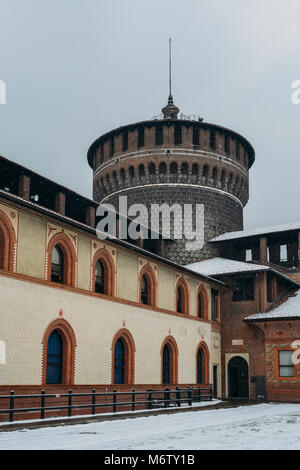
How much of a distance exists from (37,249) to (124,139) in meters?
23.2

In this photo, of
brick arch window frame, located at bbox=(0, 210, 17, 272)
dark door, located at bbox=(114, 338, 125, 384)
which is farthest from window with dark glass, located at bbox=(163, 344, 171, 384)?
brick arch window frame, located at bbox=(0, 210, 17, 272)

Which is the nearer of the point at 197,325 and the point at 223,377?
the point at 197,325

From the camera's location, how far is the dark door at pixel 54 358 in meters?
22.4

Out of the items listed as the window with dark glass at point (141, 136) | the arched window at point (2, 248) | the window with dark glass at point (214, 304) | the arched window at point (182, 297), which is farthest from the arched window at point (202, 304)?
the arched window at point (2, 248)

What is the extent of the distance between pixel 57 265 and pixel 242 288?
17282 millimetres

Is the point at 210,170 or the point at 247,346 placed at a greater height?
the point at 210,170

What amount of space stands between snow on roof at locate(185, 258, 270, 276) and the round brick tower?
150 centimetres

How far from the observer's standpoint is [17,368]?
20438 millimetres

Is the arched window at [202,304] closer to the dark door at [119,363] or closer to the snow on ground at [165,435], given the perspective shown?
the dark door at [119,363]

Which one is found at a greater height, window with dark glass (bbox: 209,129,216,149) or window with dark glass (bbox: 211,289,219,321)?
window with dark glass (bbox: 209,129,216,149)

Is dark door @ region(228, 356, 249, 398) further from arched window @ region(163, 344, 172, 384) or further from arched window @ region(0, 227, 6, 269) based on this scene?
arched window @ region(0, 227, 6, 269)

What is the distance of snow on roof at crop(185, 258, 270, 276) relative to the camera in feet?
119
